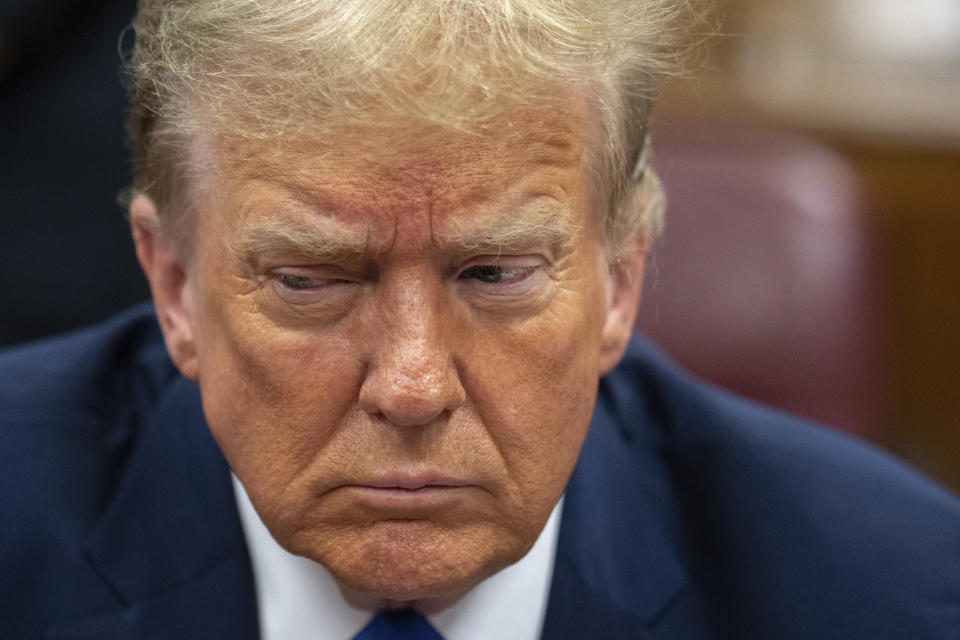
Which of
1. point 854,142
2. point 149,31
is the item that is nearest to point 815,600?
point 149,31

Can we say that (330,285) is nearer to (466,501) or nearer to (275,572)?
(466,501)

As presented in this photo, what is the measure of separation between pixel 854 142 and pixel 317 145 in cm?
298

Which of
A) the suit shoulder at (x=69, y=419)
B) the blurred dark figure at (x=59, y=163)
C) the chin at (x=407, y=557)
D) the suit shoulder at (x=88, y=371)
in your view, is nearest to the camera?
the chin at (x=407, y=557)

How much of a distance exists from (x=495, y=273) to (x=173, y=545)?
614 mm

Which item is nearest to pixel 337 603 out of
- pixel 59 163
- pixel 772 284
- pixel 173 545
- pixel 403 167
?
pixel 173 545

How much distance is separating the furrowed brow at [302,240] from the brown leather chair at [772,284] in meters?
0.99

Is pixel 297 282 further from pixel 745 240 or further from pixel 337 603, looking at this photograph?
pixel 745 240

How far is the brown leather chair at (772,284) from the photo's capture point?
225 cm

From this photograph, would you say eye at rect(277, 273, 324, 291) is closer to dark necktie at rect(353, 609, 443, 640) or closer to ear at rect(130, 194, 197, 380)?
ear at rect(130, 194, 197, 380)

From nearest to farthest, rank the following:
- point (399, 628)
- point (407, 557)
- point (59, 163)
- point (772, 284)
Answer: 1. point (407, 557)
2. point (399, 628)
3. point (772, 284)
4. point (59, 163)

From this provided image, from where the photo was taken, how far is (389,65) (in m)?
1.28

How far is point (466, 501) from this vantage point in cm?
140

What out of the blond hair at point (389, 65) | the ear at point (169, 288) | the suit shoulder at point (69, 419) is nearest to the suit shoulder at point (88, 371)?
the suit shoulder at point (69, 419)

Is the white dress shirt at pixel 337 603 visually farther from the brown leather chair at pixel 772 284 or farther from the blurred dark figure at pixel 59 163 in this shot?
the blurred dark figure at pixel 59 163
